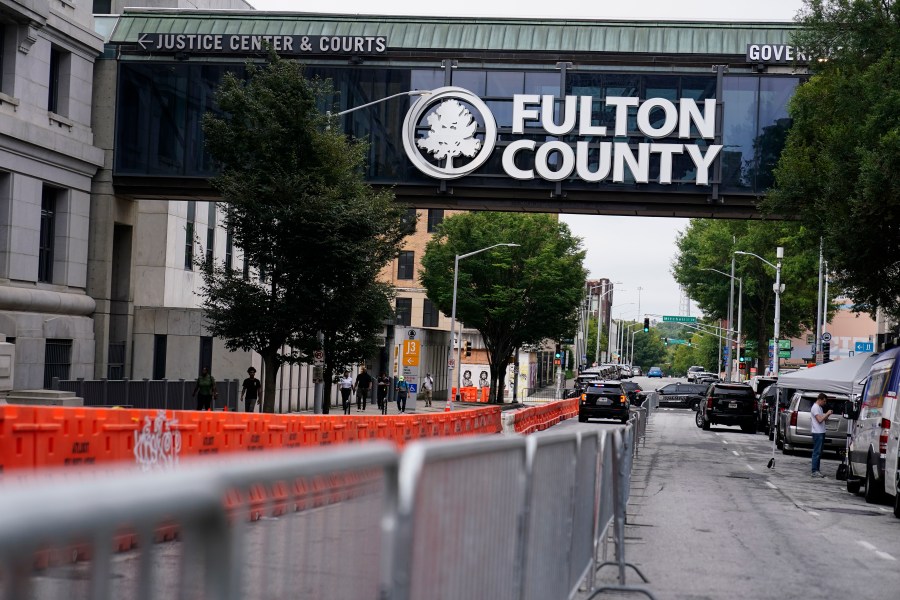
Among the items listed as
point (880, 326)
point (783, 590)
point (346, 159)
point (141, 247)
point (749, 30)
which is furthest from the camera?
Result: point (880, 326)

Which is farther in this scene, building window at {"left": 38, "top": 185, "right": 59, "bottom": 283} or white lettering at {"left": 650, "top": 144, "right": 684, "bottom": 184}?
white lettering at {"left": 650, "top": 144, "right": 684, "bottom": 184}

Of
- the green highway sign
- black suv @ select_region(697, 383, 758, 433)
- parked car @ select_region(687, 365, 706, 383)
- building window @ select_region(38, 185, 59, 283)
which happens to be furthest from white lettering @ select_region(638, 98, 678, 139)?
the green highway sign

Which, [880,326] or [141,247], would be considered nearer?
[141,247]

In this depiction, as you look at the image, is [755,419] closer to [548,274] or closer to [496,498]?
[548,274]

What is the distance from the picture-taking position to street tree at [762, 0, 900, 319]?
25469 millimetres

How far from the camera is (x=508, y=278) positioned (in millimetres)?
69250

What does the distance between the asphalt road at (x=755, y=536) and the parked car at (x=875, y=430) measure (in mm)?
435

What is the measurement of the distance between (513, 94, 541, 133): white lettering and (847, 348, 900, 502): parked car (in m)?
18.3

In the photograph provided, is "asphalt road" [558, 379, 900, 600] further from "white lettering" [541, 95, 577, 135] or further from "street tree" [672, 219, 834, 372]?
"street tree" [672, 219, 834, 372]

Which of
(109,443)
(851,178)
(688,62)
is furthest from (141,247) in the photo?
(109,443)

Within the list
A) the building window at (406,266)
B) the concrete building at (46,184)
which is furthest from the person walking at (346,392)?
the building window at (406,266)

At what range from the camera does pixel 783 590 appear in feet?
36.7

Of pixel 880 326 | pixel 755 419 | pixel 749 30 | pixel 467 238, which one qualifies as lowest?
pixel 755 419

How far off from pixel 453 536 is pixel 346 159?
27390 mm
